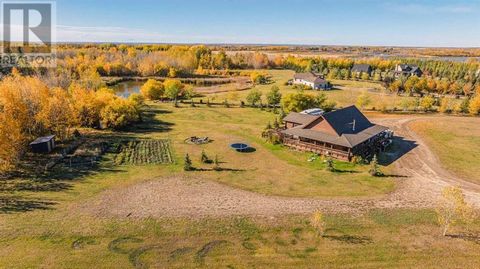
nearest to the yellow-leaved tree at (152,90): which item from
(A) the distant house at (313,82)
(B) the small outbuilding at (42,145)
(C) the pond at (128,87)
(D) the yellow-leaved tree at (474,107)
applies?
(C) the pond at (128,87)

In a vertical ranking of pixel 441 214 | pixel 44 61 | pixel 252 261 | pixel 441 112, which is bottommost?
pixel 252 261

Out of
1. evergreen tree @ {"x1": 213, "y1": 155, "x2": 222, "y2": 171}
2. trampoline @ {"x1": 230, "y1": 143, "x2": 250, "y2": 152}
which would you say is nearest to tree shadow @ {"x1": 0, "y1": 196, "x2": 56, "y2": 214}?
evergreen tree @ {"x1": 213, "y1": 155, "x2": 222, "y2": 171}

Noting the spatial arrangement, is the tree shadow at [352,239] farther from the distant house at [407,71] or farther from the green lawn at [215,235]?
the distant house at [407,71]

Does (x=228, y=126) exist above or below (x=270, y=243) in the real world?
above

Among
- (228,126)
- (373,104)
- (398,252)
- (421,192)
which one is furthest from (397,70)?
(398,252)

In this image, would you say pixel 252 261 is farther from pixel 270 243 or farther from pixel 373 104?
pixel 373 104

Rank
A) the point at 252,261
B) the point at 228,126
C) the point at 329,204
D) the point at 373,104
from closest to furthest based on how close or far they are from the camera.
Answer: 1. the point at 252,261
2. the point at 329,204
3. the point at 228,126
4. the point at 373,104

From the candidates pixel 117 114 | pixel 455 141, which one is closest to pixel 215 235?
pixel 117 114
